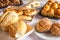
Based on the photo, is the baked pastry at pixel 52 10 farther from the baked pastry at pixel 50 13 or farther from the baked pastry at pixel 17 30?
the baked pastry at pixel 17 30

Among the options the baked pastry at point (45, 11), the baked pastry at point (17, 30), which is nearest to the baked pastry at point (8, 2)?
the baked pastry at point (45, 11)

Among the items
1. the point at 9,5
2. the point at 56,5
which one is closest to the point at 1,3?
the point at 9,5

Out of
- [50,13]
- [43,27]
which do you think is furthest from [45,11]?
[43,27]

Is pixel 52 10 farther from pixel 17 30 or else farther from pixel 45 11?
pixel 17 30

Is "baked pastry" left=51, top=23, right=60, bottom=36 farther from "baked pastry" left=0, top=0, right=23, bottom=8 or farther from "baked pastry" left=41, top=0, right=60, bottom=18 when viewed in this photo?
"baked pastry" left=0, top=0, right=23, bottom=8

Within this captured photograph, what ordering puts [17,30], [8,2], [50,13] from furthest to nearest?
[8,2] → [50,13] → [17,30]

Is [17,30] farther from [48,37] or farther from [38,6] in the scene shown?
[38,6]

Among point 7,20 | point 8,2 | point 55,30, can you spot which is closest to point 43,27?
point 55,30

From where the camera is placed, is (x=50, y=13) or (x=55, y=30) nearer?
(x=55, y=30)

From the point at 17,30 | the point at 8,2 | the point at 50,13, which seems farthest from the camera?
the point at 8,2
